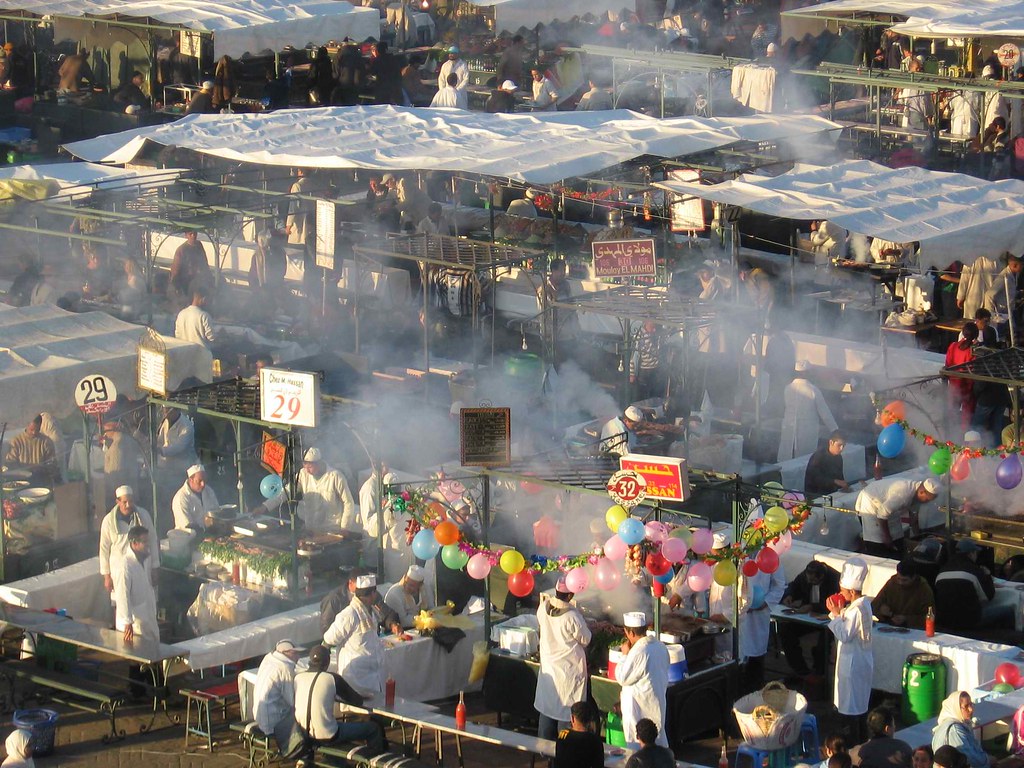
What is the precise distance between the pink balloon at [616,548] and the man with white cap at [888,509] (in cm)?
356

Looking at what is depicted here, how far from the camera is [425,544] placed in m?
15.0

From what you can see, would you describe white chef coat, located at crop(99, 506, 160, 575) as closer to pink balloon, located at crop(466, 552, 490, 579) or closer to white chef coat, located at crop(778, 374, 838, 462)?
pink balloon, located at crop(466, 552, 490, 579)

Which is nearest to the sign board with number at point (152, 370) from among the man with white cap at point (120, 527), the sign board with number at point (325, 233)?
the man with white cap at point (120, 527)

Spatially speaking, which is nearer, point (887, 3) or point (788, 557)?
point (788, 557)

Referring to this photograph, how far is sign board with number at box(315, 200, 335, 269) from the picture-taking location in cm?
2238

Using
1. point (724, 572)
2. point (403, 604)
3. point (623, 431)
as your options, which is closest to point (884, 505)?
point (623, 431)

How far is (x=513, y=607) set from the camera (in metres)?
16.5

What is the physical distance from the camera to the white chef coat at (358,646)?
1456 cm

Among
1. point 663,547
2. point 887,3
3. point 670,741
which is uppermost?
point 887,3

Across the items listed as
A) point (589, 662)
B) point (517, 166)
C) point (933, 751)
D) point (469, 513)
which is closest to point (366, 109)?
point (517, 166)

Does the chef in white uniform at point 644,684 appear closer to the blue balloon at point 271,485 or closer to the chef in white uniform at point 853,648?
the chef in white uniform at point 853,648

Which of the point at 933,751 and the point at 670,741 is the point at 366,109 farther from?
the point at 933,751

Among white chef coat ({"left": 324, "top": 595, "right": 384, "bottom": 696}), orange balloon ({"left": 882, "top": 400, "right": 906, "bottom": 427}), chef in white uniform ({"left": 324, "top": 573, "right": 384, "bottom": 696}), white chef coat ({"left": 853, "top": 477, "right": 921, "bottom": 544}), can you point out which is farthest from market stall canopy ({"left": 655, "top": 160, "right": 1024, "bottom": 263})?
white chef coat ({"left": 324, "top": 595, "right": 384, "bottom": 696})

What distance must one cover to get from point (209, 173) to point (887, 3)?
9944mm
